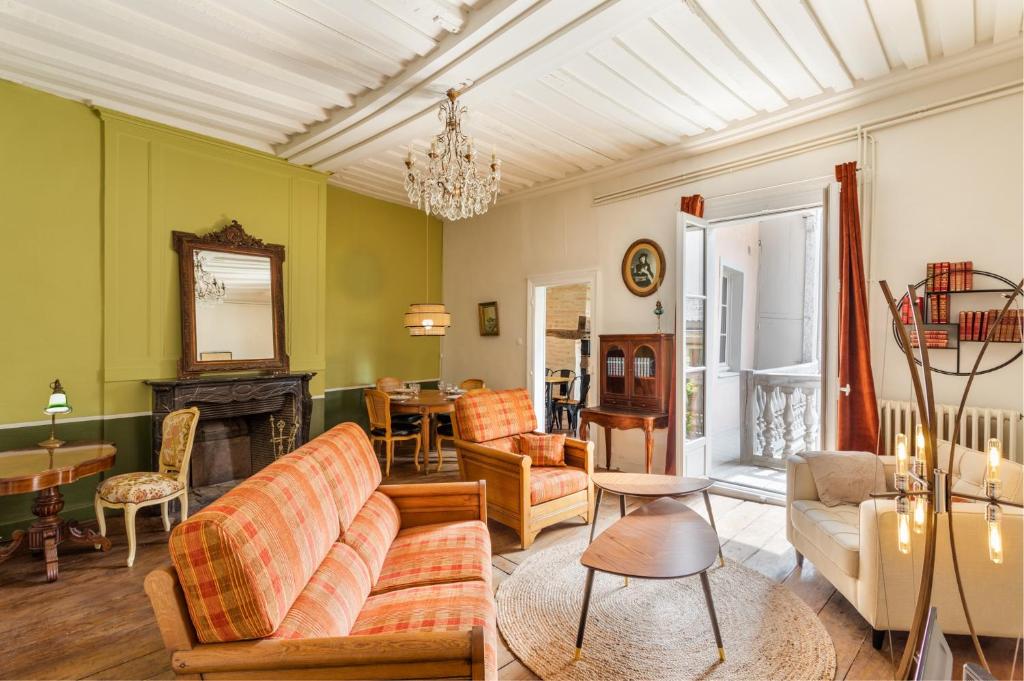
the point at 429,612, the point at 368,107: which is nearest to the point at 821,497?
the point at 429,612

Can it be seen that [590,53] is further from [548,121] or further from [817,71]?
[817,71]

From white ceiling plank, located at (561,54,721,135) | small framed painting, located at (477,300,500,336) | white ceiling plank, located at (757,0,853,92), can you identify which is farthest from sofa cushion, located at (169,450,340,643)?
small framed painting, located at (477,300,500,336)

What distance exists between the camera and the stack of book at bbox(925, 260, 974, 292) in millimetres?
3154

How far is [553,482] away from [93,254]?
3878 mm

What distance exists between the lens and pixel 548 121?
414 cm

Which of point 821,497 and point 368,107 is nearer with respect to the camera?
point 821,497

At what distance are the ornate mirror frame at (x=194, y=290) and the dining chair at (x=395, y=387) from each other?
1.38 metres

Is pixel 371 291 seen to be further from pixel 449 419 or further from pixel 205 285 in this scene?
pixel 205 285

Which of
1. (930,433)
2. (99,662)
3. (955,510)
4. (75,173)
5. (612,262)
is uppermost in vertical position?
(75,173)

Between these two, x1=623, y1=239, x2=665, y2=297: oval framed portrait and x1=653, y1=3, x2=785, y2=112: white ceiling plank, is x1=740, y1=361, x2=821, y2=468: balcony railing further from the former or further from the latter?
x1=653, y1=3, x2=785, y2=112: white ceiling plank

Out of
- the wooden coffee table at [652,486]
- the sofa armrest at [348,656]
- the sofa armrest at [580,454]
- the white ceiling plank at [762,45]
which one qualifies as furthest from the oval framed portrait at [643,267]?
the sofa armrest at [348,656]

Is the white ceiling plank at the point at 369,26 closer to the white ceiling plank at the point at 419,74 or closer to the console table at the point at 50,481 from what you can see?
the white ceiling plank at the point at 419,74

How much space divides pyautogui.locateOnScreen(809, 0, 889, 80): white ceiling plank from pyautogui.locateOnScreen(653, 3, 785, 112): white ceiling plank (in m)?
0.47

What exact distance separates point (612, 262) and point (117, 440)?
4628 mm
